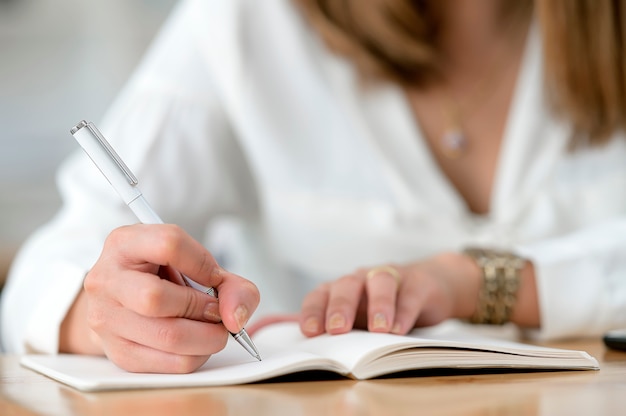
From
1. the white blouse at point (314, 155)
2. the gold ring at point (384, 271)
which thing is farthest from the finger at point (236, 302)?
the white blouse at point (314, 155)

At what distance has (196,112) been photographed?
133 cm

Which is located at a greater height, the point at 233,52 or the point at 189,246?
the point at 233,52

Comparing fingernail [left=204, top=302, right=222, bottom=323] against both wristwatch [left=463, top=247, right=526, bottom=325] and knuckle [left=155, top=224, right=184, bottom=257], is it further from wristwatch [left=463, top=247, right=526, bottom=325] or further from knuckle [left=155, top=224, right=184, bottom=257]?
wristwatch [left=463, top=247, right=526, bottom=325]

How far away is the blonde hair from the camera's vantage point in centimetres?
130

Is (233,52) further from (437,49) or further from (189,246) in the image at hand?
(189,246)

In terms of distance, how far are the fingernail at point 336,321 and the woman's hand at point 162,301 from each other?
0.41 ft

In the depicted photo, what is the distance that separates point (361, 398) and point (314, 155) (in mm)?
837

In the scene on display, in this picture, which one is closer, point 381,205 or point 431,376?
point 431,376

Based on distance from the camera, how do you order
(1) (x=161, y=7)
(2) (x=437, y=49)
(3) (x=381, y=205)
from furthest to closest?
(1) (x=161, y=7)
(2) (x=437, y=49)
(3) (x=381, y=205)

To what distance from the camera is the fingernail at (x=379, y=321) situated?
71 cm

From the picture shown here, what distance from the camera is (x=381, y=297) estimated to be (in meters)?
0.74

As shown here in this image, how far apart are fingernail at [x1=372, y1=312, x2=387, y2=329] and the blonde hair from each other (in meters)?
0.67

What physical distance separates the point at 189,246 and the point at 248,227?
909 millimetres

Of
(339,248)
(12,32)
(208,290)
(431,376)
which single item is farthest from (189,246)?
(12,32)
